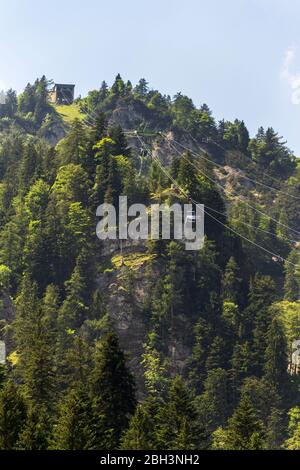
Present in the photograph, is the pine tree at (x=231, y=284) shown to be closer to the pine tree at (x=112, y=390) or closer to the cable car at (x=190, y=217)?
the cable car at (x=190, y=217)

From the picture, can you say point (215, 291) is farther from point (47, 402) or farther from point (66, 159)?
point (47, 402)

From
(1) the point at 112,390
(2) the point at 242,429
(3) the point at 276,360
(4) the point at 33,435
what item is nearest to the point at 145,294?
(3) the point at 276,360

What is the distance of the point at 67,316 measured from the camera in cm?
12075

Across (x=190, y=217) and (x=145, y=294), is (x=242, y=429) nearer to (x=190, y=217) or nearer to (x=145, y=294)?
(x=145, y=294)

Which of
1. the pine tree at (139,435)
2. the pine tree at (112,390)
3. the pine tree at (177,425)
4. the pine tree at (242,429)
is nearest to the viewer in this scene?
the pine tree at (139,435)

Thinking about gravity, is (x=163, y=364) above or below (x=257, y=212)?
below

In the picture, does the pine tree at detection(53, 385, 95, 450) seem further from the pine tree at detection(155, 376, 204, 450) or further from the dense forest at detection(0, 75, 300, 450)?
the dense forest at detection(0, 75, 300, 450)

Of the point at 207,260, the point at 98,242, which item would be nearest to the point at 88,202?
the point at 98,242

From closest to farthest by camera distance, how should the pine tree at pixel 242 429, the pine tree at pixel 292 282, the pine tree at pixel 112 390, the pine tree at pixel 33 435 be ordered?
the pine tree at pixel 33 435 → the pine tree at pixel 242 429 → the pine tree at pixel 112 390 → the pine tree at pixel 292 282

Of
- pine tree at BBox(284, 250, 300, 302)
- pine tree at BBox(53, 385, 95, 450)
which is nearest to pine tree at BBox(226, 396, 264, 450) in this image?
pine tree at BBox(53, 385, 95, 450)

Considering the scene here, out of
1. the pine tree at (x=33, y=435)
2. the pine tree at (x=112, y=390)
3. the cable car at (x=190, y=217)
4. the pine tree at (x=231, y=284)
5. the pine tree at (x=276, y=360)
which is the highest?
the cable car at (x=190, y=217)

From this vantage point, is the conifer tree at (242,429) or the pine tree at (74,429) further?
the conifer tree at (242,429)

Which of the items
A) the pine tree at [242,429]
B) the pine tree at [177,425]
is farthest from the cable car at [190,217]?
the pine tree at [242,429]
